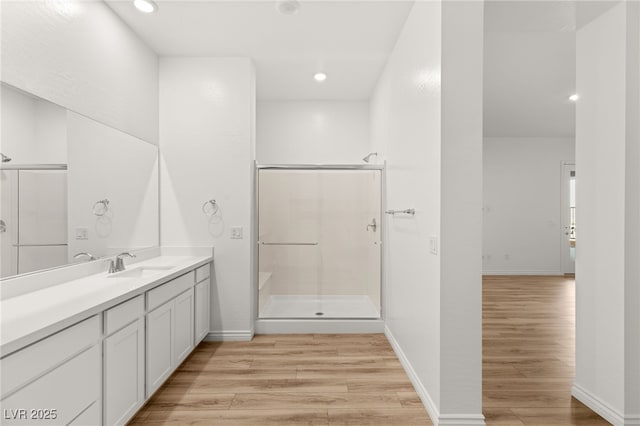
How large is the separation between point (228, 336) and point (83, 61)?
2610mm

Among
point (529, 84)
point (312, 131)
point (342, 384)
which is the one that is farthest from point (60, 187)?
point (529, 84)

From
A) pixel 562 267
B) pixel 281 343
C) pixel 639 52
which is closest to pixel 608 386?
pixel 639 52

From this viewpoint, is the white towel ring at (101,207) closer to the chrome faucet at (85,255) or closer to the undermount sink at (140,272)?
the chrome faucet at (85,255)

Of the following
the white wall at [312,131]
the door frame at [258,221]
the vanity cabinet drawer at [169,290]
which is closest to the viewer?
the vanity cabinet drawer at [169,290]

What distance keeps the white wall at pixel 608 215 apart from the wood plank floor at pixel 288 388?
112 cm

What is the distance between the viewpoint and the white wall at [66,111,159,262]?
7.52 ft

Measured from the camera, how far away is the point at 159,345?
230 cm

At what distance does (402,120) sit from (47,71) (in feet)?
8.12

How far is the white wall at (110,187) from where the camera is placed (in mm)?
2293

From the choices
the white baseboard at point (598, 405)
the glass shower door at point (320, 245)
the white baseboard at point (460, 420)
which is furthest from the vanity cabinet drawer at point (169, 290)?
the white baseboard at point (598, 405)

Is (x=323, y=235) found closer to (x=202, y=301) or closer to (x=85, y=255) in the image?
(x=202, y=301)

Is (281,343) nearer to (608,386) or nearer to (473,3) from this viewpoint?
(608,386)

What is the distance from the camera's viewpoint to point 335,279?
3961mm

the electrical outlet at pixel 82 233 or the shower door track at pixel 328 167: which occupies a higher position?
the shower door track at pixel 328 167
